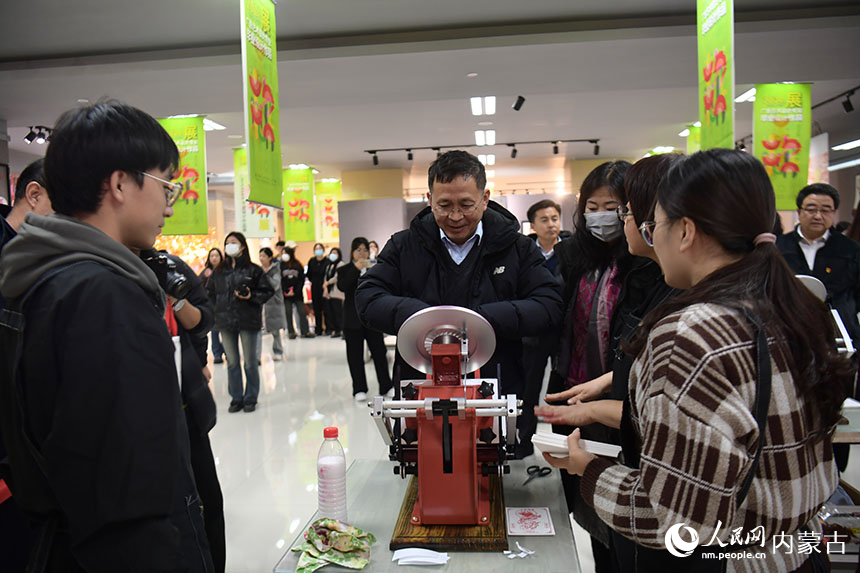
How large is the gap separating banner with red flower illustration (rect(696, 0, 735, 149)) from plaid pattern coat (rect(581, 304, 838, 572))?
2.82 metres

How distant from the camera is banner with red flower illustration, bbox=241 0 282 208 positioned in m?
3.63

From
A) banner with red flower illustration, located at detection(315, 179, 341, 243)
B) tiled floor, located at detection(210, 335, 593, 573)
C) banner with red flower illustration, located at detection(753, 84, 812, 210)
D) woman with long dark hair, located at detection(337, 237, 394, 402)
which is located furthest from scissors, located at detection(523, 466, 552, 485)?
banner with red flower illustration, located at detection(315, 179, 341, 243)

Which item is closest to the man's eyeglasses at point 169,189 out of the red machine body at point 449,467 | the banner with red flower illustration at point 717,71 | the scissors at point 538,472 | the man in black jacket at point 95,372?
the man in black jacket at point 95,372

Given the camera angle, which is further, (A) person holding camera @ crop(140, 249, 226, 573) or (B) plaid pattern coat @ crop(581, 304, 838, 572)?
Result: (A) person holding camera @ crop(140, 249, 226, 573)

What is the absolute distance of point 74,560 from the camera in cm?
101

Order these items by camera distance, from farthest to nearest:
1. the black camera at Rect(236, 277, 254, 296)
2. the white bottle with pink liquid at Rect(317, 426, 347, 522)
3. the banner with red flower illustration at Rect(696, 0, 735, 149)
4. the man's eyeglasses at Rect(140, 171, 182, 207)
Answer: the black camera at Rect(236, 277, 254, 296)
the banner with red flower illustration at Rect(696, 0, 735, 149)
the white bottle with pink liquid at Rect(317, 426, 347, 522)
the man's eyeglasses at Rect(140, 171, 182, 207)

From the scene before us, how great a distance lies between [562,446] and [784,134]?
23.3 ft

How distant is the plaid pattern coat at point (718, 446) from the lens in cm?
91

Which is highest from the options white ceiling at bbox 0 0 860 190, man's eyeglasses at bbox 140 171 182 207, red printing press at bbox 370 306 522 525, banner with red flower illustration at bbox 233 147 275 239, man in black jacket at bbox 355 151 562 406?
white ceiling at bbox 0 0 860 190

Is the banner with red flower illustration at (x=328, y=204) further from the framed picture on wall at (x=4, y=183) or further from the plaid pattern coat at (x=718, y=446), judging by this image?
the plaid pattern coat at (x=718, y=446)

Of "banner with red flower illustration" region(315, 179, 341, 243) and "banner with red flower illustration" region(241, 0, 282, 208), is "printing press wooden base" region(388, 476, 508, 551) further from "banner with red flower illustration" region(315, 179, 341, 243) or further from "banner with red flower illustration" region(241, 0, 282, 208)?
"banner with red flower illustration" region(315, 179, 341, 243)

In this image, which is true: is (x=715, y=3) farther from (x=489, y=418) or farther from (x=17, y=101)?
(x=17, y=101)

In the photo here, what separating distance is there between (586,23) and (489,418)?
15.6ft

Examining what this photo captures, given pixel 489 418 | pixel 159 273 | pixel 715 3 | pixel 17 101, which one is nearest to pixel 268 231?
pixel 17 101
